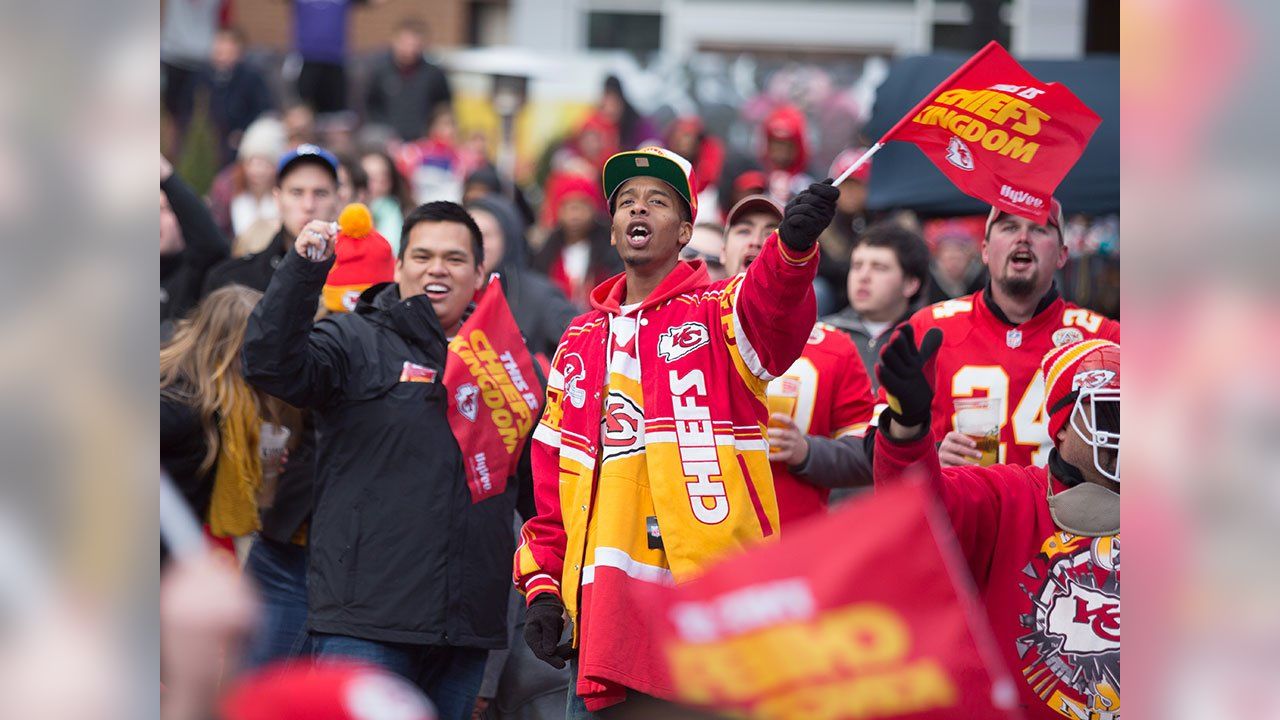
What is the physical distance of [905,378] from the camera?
3.76 m

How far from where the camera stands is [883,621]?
2.79 metres

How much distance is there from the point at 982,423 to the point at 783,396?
0.68 m

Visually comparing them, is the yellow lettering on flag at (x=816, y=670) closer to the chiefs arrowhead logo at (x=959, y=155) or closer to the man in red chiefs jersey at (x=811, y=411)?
the chiefs arrowhead logo at (x=959, y=155)

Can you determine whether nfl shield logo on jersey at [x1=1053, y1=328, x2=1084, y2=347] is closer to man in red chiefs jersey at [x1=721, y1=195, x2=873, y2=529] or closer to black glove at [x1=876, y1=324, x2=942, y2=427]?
man in red chiefs jersey at [x1=721, y1=195, x2=873, y2=529]

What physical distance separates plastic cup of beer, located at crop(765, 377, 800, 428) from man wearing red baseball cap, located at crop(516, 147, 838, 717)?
121 centimetres

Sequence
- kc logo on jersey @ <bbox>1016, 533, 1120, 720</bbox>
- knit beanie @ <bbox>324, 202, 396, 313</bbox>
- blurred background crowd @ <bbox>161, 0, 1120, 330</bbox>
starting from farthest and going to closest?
blurred background crowd @ <bbox>161, 0, 1120, 330</bbox> → knit beanie @ <bbox>324, 202, 396, 313</bbox> → kc logo on jersey @ <bbox>1016, 533, 1120, 720</bbox>

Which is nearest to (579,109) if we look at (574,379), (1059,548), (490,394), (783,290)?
(490,394)

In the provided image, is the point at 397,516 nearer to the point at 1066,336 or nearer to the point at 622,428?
the point at 622,428

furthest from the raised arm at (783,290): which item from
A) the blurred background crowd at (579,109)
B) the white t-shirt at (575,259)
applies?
the white t-shirt at (575,259)

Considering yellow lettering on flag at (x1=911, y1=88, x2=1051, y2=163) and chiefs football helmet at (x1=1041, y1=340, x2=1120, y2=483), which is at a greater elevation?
yellow lettering on flag at (x1=911, y1=88, x2=1051, y2=163)

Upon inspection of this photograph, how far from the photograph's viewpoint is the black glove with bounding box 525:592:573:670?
4.34m

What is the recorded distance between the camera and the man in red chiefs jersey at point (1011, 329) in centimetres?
556

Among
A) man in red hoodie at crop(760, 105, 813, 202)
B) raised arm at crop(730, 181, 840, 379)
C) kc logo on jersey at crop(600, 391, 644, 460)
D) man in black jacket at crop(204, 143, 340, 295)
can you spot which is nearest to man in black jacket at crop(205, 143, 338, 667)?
man in black jacket at crop(204, 143, 340, 295)
